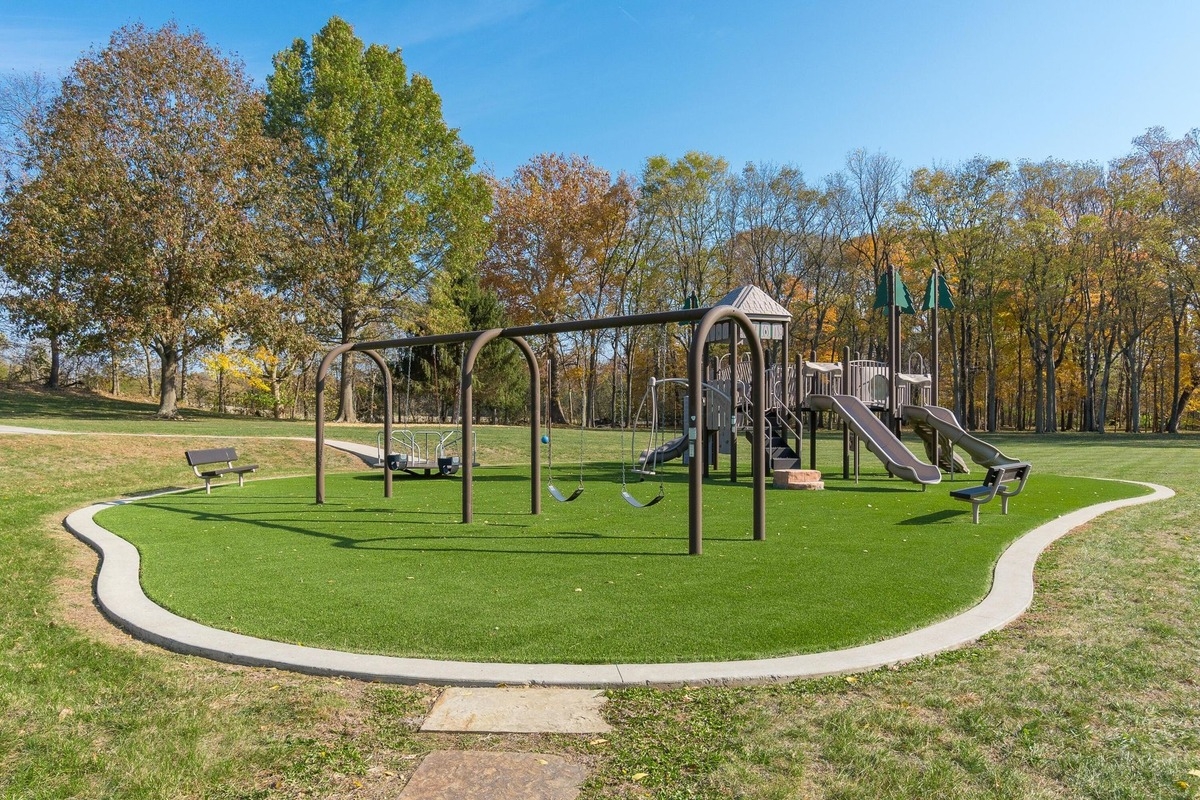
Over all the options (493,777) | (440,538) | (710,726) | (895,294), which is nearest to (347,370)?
(895,294)

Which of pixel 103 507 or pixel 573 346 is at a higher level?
pixel 573 346

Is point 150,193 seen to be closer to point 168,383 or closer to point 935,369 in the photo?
point 168,383

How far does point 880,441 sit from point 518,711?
13.8m

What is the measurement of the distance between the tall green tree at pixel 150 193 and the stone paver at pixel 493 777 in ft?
91.0

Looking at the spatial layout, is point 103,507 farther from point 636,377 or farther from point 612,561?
point 636,377

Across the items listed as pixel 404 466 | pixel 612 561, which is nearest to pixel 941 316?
pixel 404 466

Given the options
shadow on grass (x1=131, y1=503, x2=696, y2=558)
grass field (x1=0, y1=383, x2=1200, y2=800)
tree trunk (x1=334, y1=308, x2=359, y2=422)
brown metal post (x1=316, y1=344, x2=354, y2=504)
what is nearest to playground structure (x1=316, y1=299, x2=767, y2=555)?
brown metal post (x1=316, y1=344, x2=354, y2=504)

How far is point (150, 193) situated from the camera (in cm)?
2738

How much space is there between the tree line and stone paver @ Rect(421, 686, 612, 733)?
15000 millimetres

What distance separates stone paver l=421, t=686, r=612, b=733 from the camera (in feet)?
13.3

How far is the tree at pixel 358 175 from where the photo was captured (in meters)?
33.0

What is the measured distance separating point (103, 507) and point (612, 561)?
9.65 meters

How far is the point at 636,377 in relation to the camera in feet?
182

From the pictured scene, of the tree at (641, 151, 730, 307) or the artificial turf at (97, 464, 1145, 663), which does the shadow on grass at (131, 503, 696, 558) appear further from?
the tree at (641, 151, 730, 307)
